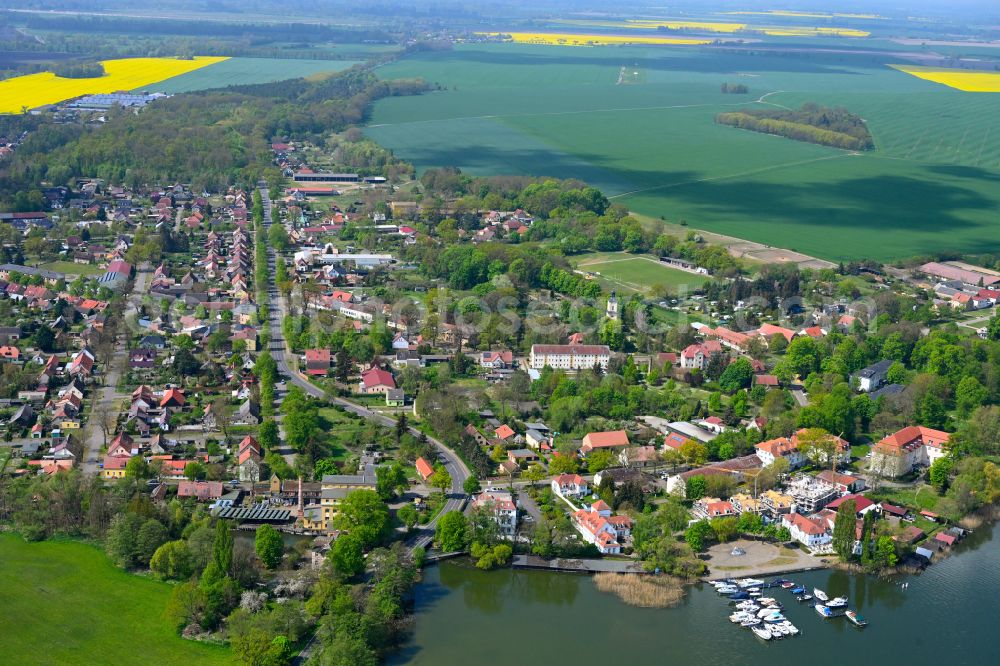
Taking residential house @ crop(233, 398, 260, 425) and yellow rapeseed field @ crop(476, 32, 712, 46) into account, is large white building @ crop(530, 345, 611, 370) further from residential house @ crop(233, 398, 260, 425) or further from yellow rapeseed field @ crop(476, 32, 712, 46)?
yellow rapeseed field @ crop(476, 32, 712, 46)

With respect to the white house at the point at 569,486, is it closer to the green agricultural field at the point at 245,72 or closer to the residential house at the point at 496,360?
the residential house at the point at 496,360

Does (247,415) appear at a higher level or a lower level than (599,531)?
lower

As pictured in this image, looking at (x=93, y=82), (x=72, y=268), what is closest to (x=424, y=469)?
(x=72, y=268)

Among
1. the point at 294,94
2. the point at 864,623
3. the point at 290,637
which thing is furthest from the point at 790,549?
the point at 294,94

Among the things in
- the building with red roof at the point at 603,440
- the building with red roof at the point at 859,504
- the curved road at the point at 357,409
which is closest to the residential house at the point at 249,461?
the curved road at the point at 357,409

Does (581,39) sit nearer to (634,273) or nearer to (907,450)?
(634,273)
